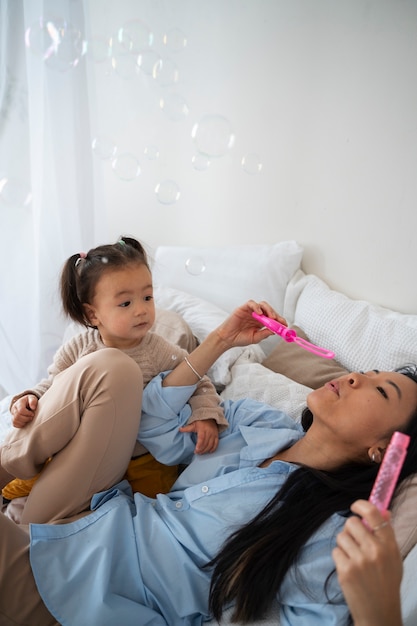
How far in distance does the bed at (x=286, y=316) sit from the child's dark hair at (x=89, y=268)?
1.20 feet

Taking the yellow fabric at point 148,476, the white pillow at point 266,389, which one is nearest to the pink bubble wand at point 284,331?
the white pillow at point 266,389

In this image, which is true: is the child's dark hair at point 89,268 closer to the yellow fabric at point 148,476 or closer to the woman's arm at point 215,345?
the woman's arm at point 215,345

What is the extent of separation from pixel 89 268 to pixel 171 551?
2.28ft

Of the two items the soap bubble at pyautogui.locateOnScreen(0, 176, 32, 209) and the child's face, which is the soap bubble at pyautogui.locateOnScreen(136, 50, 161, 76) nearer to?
the soap bubble at pyautogui.locateOnScreen(0, 176, 32, 209)

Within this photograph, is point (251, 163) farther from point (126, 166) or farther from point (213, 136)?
point (126, 166)

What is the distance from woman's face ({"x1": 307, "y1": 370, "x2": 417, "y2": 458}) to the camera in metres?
0.91

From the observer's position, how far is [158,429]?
3.88ft

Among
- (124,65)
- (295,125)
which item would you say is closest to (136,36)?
(124,65)

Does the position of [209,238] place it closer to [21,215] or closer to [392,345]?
[21,215]

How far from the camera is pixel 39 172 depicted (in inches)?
67.4

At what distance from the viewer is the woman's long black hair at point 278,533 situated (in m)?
0.83

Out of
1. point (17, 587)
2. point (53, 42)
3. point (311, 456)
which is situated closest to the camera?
point (17, 587)

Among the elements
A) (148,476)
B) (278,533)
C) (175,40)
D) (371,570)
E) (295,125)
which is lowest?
(148,476)

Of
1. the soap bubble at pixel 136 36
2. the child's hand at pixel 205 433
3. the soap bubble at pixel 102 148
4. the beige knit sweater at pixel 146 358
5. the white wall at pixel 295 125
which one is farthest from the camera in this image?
the soap bubble at pixel 102 148
